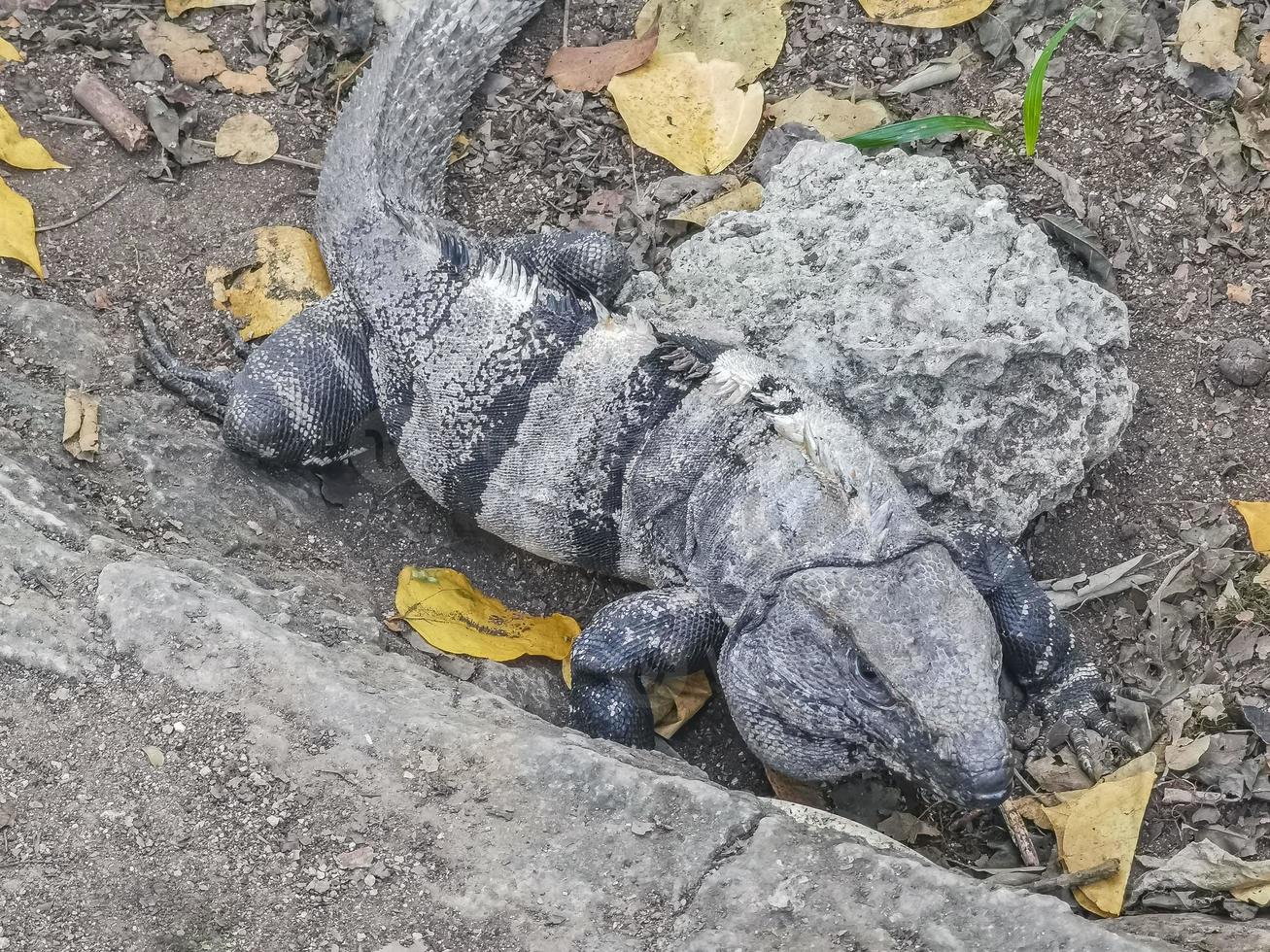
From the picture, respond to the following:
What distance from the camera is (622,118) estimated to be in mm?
6031

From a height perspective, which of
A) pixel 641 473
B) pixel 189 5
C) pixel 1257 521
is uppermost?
pixel 189 5

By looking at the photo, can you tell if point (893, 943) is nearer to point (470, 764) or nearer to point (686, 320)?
point (470, 764)

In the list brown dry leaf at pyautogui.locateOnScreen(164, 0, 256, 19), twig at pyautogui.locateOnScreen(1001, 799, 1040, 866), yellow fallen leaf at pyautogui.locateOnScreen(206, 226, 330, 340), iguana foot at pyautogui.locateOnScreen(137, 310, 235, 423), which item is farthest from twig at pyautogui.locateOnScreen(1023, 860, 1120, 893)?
brown dry leaf at pyautogui.locateOnScreen(164, 0, 256, 19)

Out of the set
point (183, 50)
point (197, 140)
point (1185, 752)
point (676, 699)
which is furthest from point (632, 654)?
point (183, 50)

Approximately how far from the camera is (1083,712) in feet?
14.0

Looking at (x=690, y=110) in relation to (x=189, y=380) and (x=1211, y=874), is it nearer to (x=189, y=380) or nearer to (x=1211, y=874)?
(x=189, y=380)

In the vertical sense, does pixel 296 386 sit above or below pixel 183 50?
below

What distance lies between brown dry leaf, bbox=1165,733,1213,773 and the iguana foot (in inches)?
150

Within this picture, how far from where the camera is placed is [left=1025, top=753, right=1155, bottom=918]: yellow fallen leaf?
139 inches

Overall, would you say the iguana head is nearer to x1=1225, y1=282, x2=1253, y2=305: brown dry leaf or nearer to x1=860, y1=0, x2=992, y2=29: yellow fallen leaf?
x1=1225, y1=282, x2=1253, y2=305: brown dry leaf

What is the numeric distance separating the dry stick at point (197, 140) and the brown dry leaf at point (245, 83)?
37 centimetres

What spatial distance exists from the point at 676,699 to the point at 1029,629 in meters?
1.31

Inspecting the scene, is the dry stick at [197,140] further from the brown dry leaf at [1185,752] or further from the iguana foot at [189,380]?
the brown dry leaf at [1185,752]

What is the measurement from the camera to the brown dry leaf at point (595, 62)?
607 centimetres
